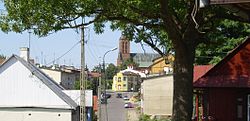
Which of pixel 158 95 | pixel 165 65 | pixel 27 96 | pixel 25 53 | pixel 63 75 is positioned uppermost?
pixel 25 53

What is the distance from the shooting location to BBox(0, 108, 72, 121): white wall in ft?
168

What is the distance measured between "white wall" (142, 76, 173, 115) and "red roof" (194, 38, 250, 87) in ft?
121

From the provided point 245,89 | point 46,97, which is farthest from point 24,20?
point 46,97

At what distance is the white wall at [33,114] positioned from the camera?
5106 cm

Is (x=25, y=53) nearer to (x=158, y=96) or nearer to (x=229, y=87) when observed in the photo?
(x=158, y=96)

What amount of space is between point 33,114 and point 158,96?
67.7ft

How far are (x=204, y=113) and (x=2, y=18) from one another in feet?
51.2

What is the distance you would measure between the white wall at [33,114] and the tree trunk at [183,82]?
33528 millimetres

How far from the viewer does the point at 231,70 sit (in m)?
28.1

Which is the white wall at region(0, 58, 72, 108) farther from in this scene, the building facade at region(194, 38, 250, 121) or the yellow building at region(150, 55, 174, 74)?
the building facade at region(194, 38, 250, 121)

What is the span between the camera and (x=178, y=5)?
18.3m

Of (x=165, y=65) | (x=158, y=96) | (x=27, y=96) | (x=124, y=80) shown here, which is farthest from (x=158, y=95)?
(x=124, y=80)

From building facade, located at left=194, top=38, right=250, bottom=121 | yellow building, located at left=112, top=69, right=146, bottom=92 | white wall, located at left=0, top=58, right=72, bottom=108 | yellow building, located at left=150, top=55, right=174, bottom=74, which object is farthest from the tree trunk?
yellow building, located at left=112, top=69, right=146, bottom=92

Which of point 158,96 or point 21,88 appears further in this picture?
point 158,96
